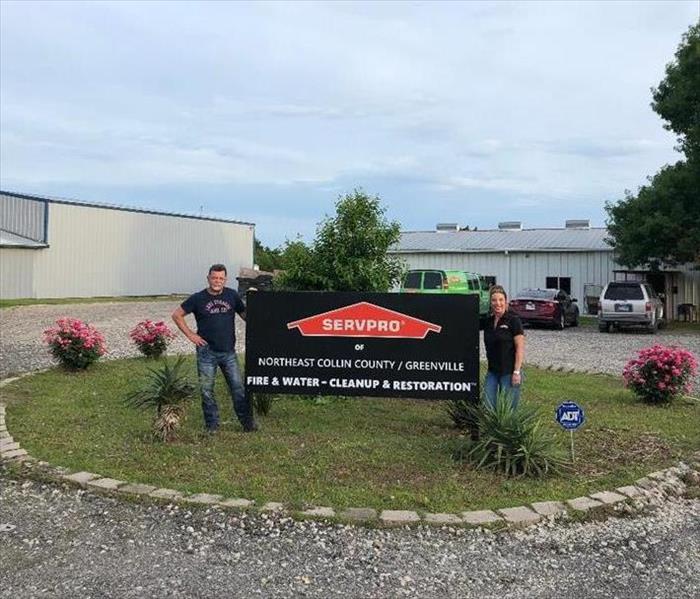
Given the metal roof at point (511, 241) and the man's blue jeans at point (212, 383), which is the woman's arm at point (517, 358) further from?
the metal roof at point (511, 241)

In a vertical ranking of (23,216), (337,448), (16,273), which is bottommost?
(337,448)

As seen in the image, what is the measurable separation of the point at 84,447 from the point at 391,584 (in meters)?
3.80

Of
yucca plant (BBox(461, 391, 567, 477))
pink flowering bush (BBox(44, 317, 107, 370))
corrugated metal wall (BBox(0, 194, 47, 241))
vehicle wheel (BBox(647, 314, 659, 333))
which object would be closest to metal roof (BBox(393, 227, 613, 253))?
vehicle wheel (BBox(647, 314, 659, 333))

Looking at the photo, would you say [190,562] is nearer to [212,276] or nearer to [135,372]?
[212,276]

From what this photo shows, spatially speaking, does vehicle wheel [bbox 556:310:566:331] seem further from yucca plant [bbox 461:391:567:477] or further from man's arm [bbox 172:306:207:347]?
man's arm [bbox 172:306:207:347]

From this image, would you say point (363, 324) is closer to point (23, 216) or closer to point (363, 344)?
point (363, 344)

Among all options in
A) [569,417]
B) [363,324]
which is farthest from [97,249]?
[569,417]

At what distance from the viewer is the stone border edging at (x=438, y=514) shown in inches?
198

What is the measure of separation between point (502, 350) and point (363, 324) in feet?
4.67

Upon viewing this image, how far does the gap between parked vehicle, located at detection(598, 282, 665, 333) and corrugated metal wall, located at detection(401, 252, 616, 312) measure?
366 inches

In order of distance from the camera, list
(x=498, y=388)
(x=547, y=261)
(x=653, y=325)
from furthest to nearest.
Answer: (x=547, y=261) < (x=653, y=325) < (x=498, y=388)

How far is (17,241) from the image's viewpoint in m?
37.4

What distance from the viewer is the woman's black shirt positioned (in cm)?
707

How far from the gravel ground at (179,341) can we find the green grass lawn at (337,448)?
4045 millimetres
